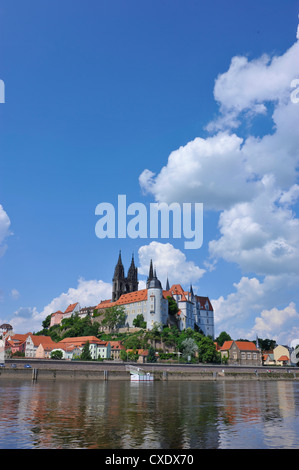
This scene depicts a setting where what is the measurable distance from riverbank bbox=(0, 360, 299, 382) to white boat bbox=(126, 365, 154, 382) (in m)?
2.15

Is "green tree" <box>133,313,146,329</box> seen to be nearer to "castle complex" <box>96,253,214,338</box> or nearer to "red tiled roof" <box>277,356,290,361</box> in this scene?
"castle complex" <box>96,253,214,338</box>

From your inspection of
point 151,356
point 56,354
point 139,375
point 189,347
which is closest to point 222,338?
point 189,347

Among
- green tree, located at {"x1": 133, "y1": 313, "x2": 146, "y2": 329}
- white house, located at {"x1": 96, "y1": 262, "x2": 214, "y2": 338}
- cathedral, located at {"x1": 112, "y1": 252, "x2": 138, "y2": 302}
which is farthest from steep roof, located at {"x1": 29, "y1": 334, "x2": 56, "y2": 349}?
cathedral, located at {"x1": 112, "y1": 252, "x2": 138, "y2": 302}

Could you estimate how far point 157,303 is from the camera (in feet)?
434

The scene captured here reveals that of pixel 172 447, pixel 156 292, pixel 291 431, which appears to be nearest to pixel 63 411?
pixel 172 447

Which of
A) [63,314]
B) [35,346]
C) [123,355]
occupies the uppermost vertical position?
[63,314]

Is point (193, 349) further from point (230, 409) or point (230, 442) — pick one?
point (230, 442)

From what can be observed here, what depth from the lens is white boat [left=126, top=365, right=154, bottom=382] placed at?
78.2 meters

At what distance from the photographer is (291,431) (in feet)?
75.8

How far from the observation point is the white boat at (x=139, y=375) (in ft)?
257

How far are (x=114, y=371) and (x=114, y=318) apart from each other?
5755 centimetres

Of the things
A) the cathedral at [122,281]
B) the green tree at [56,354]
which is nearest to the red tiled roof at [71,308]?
the cathedral at [122,281]

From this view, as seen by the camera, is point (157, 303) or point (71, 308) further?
point (71, 308)

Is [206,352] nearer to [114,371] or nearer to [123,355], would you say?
[123,355]
